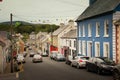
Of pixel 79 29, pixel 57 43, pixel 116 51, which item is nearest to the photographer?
pixel 116 51

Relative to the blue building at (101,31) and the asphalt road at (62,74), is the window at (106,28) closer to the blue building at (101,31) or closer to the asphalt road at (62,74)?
the blue building at (101,31)

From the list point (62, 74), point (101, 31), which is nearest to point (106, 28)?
point (101, 31)

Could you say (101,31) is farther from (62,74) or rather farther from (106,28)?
(62,74)

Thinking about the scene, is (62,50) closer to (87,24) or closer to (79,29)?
(79,29)

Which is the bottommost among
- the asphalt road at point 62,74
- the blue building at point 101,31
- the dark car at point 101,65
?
the asphalt road at point 62,74

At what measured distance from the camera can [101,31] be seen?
41938 mm

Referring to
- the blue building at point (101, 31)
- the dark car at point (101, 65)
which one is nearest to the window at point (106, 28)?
the blue building at point (101, 31)

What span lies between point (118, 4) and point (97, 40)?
8.08 metres

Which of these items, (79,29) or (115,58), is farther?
(79,29)

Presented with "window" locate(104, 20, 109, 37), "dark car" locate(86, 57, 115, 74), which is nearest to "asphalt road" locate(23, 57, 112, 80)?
"dark car" locate(86, 57, 115, 74)

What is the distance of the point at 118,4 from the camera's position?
37125 millimetres

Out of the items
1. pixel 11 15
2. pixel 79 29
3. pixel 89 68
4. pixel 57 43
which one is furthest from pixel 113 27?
pixel 57 43

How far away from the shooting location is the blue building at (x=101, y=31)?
37.4m

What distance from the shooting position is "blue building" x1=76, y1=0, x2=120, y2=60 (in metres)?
37.4
